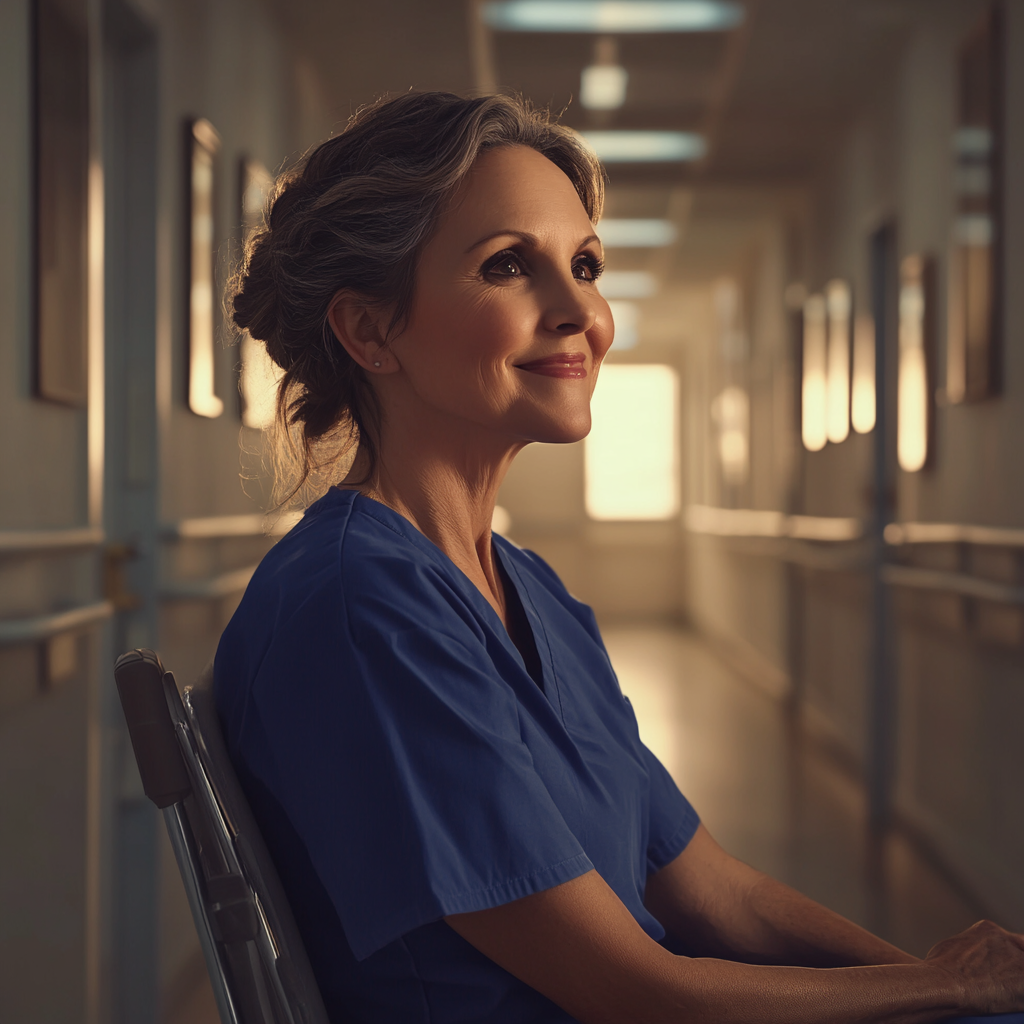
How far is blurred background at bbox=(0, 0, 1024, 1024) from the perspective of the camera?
1899 mm

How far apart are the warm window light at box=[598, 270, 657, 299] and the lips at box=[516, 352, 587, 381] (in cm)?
757

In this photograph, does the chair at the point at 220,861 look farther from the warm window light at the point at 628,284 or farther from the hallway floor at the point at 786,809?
the warm window light at the point at 628,284

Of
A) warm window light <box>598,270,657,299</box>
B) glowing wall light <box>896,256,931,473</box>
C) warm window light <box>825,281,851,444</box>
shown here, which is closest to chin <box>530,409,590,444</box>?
glowing wall light <box>896,256,931,473</box>

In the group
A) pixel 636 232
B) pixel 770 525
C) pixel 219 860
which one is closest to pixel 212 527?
pixel 219 860

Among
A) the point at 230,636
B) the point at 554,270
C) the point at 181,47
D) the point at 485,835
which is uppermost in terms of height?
the point at 181,47

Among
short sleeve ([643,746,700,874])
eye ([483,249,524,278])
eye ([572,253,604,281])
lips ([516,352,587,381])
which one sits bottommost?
short sleeve ([643,746,700,874])

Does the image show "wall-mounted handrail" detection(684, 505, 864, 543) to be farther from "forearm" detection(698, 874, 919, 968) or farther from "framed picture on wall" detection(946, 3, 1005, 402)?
"forearm" detection(698, 874, 919, 968)

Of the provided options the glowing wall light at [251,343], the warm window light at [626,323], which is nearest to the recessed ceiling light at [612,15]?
the glowing wall light at [251,343]

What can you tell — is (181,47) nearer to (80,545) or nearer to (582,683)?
(80,545)

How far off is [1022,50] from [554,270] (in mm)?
2582

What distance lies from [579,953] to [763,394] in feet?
22.6

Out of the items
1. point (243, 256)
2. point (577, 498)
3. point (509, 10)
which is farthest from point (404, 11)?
point (577, 498)

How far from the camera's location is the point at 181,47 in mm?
2674

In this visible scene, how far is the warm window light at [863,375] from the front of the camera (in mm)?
4512
